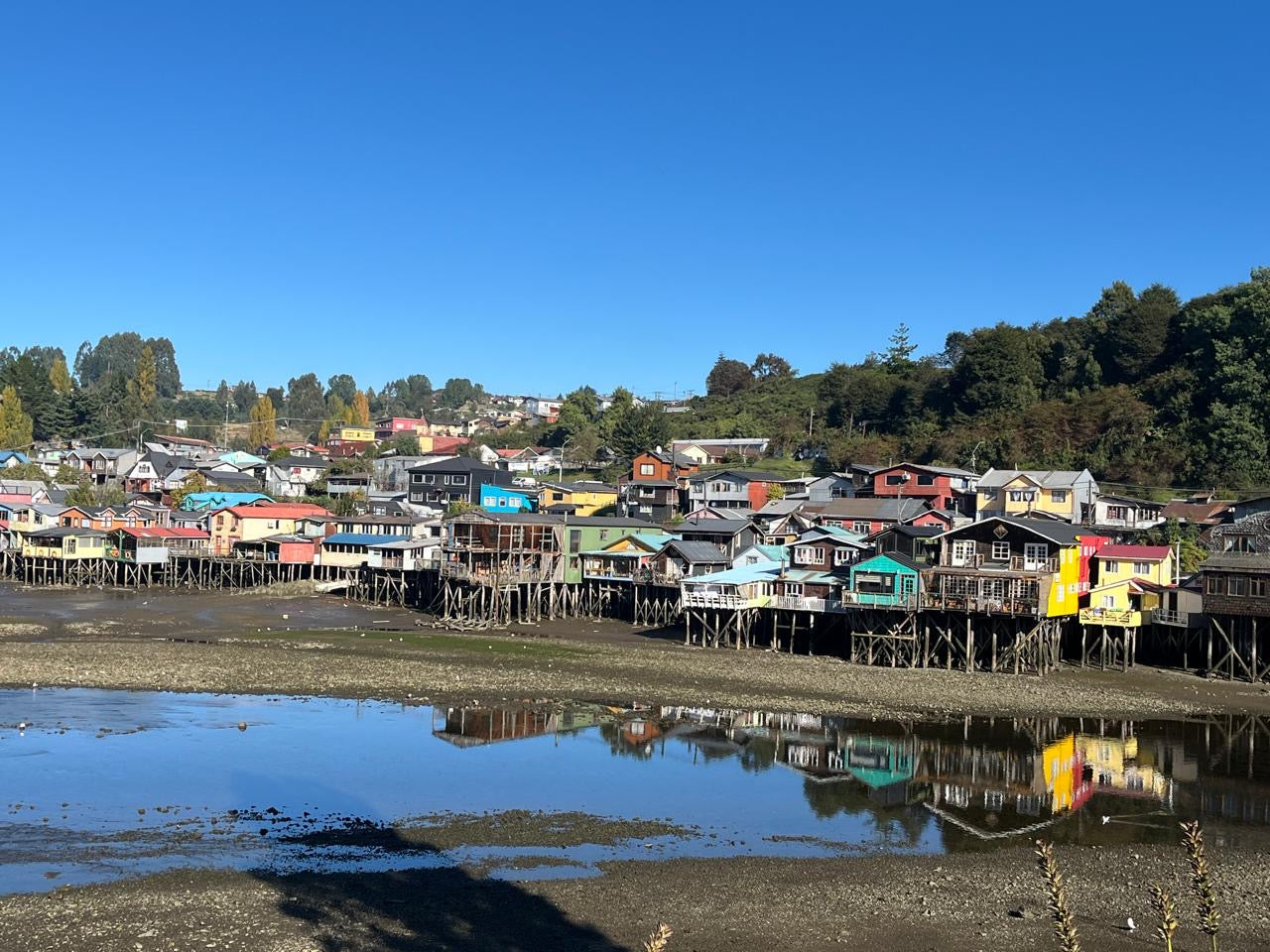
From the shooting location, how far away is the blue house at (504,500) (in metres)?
89.1

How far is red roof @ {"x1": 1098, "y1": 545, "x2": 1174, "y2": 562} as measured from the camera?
168ft

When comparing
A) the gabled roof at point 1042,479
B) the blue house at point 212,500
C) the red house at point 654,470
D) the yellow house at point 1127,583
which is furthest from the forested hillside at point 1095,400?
the blue house at point 212,500

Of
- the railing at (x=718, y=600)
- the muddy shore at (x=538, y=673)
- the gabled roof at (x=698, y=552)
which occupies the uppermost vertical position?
the gabled roof at (x=698, y=552)

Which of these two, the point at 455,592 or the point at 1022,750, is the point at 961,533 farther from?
the point at 455,592

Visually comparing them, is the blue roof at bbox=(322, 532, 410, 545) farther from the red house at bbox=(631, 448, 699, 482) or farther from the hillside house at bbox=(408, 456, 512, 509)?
the red house at bbox=(631, 448, 699, 482)

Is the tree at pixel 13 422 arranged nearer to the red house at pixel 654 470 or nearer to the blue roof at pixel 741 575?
the red house at pixel 654 470

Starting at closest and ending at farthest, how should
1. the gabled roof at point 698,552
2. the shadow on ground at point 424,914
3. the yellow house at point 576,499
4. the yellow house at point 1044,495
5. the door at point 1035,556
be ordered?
the shadow on ground at point 424,914
the door at point 1035,556
the gabled roof at point 698,552
the yellow house at point 1044,495
the yellow house at point 576,499

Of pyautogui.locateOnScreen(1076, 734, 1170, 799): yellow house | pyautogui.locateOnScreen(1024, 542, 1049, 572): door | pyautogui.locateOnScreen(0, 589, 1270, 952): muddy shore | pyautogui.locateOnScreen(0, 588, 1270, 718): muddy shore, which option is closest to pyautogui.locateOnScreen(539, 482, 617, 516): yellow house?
pyautogui.locateOnScreen(0, 588, 1270, 718): muddy shore

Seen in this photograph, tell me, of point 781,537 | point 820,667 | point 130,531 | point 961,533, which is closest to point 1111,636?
point 961,533

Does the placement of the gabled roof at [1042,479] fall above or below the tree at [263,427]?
below

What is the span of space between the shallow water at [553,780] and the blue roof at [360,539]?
35885 mm

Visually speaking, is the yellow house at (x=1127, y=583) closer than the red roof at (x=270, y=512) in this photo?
Yes

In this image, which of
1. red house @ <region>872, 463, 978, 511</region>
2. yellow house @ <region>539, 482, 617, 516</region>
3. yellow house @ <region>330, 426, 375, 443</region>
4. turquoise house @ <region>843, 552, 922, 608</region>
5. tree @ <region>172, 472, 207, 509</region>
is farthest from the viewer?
yellow house @ <region>330, 426, 375, 443</region>

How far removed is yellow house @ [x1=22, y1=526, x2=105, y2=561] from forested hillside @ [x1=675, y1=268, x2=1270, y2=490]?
187ft
